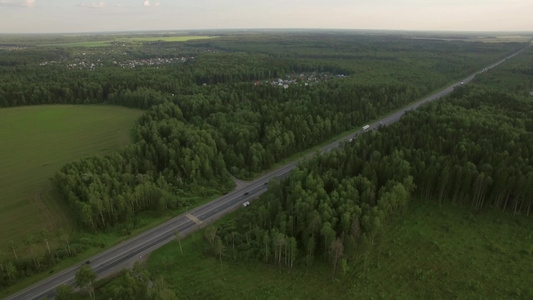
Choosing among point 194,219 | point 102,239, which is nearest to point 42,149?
point 102,239

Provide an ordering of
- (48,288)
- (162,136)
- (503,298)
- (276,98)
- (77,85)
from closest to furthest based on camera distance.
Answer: (503,298)
(48,288)
(162,136)
(276,98)
(77,85)

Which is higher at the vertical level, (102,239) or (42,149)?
(42,149)

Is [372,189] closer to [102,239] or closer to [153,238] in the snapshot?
[153,238]

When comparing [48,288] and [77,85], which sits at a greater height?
[77,85]

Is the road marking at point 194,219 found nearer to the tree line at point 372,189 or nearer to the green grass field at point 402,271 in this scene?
the green grass field at point 402,271

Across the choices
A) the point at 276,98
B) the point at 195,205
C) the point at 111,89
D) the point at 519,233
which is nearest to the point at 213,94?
the point at 276,98

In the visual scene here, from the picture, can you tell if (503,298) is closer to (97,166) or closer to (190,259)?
(190,259)
